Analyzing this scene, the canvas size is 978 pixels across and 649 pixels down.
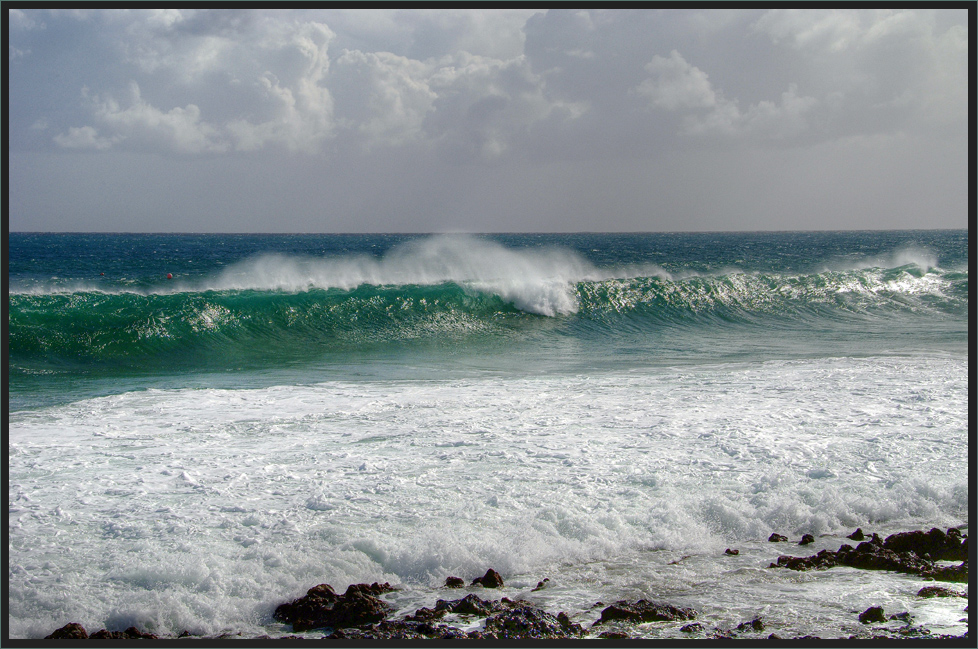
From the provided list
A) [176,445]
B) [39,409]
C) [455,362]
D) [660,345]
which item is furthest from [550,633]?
[660,345]

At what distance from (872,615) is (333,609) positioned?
2.79 m

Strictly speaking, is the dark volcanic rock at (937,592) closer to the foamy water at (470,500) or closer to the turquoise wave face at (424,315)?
the foamy water at (470,500)

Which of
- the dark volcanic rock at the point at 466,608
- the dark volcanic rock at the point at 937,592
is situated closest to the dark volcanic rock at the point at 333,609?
the dark volcanic rock at the point at 466,608

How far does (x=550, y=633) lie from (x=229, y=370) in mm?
9099

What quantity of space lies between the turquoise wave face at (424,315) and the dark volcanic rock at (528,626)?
909cm

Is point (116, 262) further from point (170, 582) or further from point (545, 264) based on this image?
point (170, 582)

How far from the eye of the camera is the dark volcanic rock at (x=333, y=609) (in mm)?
3668

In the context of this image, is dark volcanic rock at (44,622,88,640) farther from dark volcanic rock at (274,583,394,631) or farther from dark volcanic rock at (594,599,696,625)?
dark volcanic rock at (594,599,696,625)

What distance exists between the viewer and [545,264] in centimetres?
2202

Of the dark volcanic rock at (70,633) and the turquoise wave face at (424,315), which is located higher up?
the turquoise wave face at (424,315)

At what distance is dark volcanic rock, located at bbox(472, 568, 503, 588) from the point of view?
403 cm

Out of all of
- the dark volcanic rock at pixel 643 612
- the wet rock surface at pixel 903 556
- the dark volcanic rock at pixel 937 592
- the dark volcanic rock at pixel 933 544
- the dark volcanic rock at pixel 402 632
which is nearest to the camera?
the dark volcanic rock at pixel 402 632

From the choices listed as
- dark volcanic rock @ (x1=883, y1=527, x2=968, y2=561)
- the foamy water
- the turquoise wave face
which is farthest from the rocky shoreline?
the turquoise wave face

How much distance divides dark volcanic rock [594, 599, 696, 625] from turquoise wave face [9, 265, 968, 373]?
9.28 metres
